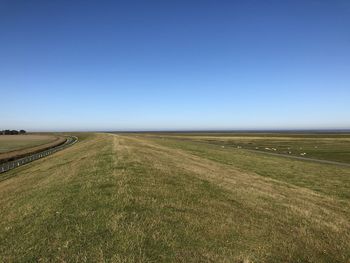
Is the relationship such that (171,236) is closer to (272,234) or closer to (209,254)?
(209,254)

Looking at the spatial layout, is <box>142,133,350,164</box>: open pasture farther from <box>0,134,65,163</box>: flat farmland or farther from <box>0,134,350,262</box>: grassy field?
<box>0,134,65,163</box>: flat farmland

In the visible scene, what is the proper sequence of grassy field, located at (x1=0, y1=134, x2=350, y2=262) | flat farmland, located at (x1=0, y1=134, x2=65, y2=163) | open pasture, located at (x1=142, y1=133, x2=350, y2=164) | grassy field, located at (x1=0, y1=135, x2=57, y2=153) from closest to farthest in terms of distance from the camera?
grassy field, located at (x1=0, y1=134, x2=350, y2=262), open pasture, located at (x1=142, y1=133, x2=350, y2=164), flat farmland, located at (x1=0, y1=134, x2=65, y2=163), grassy field, located at (x1=0, y1=135, x2=57, y2=153)

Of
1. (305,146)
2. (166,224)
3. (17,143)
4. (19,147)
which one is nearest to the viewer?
(166,224)

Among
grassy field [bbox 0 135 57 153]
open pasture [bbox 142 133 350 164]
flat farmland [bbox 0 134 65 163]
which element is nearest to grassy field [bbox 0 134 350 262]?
open pasture [bbox 142 133 350 164]

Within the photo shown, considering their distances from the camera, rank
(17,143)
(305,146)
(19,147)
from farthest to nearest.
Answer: (17,143)
(19,147)
(305,146)

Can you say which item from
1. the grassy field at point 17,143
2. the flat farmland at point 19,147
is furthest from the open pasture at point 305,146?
the grassy field at point 17,143

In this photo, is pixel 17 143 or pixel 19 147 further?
pixel 17 143

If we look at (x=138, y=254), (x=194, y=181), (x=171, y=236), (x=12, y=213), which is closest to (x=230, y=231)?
(x=171, y=236)

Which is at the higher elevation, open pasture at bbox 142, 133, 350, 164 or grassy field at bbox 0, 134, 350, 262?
grassy field at bbox 0, 134, 350, 262

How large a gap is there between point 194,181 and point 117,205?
7.77 metres

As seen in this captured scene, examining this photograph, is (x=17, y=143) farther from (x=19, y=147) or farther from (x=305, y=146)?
(x=305, y=146)

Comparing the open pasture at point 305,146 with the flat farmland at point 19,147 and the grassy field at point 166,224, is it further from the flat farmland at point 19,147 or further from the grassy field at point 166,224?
the flat farmland at point 19,147

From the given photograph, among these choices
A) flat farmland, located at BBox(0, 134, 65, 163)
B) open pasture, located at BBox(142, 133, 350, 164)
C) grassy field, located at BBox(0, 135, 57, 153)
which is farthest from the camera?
grassy field, located at BBox(0, 135, 57, 153)

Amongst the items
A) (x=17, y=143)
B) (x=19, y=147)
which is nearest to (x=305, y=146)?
(x=19, y=147)
